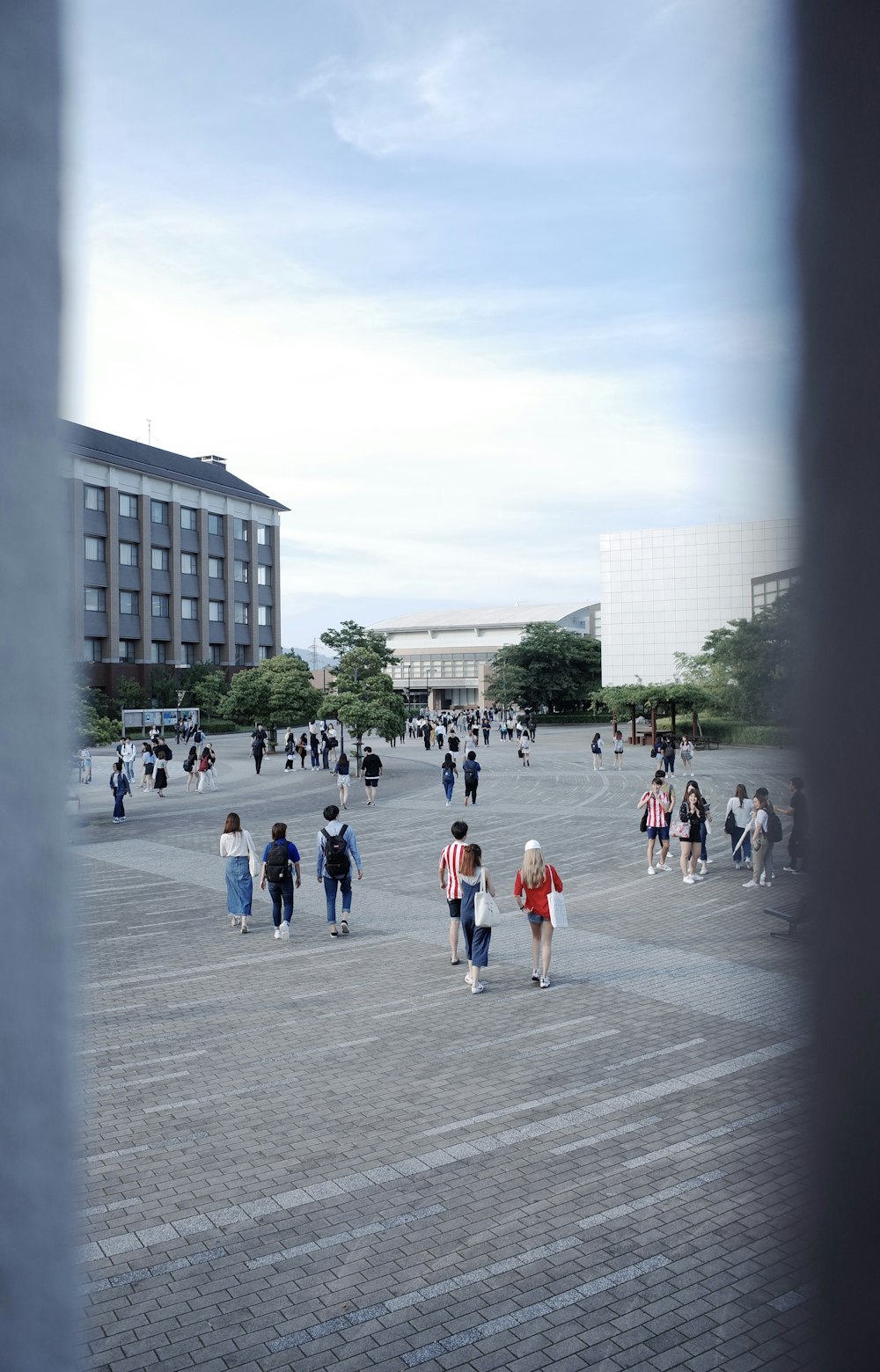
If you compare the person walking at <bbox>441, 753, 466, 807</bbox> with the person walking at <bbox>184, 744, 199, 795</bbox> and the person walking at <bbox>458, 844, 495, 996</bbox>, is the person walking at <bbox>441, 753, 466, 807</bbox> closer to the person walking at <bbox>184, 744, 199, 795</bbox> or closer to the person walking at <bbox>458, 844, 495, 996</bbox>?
the person walking at <bbox>184, 744, 199, 795</bbox>

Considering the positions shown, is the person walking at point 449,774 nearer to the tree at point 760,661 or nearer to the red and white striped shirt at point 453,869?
the red and white striped shirt at point 453,869

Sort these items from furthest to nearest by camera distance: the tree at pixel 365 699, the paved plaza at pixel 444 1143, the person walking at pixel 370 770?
1. the tree at pixel 365 699
2. the person walking at pixel 370 770
3. the paved plaza at pixel 444 1143

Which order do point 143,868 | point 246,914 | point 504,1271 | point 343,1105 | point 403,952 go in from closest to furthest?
1. point 504,1271
2. point 343,1105
3. point 403,952
4. point 246,914
5. point 143,868

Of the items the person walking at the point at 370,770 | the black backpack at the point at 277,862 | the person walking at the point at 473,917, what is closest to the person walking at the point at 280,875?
the black backpack at the point at 277,862

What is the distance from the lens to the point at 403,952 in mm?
11250

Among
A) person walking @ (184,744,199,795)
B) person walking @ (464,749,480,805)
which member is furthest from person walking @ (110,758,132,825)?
person walking @ (464,749,480,805)

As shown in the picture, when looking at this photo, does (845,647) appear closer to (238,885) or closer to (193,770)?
(238,885)

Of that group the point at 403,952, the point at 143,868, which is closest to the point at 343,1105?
the point at 403,952

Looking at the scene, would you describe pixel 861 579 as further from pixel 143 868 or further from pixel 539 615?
pixel 539 615

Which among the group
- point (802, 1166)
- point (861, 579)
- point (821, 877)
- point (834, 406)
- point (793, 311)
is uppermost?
point (793, 311)

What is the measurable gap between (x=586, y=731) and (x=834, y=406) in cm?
6028

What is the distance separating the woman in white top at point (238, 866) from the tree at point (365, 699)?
19829mm

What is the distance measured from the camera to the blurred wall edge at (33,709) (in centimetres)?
140

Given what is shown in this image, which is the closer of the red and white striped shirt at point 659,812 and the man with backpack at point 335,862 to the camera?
the man with backpack at point 335,862
